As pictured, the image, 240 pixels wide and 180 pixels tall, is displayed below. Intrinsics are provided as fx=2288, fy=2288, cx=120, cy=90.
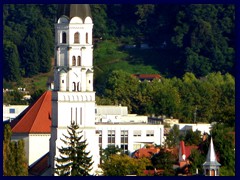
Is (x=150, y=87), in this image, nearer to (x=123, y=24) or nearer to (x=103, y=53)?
(x=103, y=53)

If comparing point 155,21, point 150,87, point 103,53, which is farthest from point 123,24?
point 150,87

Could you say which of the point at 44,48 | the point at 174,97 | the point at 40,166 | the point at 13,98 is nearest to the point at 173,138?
the point at 40,166

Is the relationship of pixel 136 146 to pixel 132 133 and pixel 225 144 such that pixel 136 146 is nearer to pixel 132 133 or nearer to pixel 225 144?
pixel 132 133

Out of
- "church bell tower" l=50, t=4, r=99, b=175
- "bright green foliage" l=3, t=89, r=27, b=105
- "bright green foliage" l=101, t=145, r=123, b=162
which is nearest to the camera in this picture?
"church bell tower" l=50, t=4, r=99, b=175

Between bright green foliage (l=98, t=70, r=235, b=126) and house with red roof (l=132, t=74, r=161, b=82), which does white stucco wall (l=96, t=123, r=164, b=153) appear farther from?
house with red roof (l=132, t=74, r=161, b=82)

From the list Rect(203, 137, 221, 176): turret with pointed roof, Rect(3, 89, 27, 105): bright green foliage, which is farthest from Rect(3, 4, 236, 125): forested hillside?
Rect(203, 137, 221, 176): turret with pointed roof

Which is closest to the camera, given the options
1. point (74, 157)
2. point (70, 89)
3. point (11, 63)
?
point (74, 157)

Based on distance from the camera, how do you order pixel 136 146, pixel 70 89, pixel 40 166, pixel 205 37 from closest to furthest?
pixel 40 166
pixel 70 89
pixel 136 146
pixel 205 37
